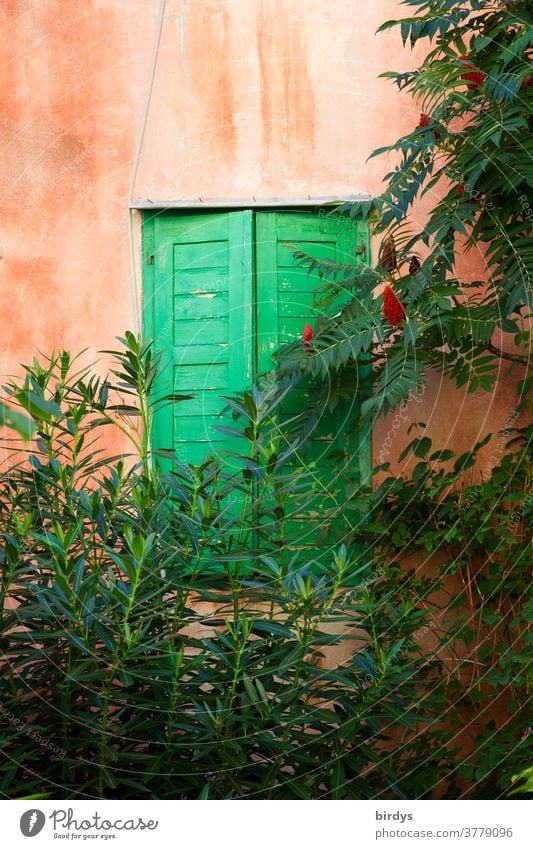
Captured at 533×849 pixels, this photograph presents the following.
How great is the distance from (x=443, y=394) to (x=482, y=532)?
69cm

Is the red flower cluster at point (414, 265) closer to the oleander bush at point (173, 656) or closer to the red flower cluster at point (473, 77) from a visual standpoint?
the red flower cluster at point (473, 77)

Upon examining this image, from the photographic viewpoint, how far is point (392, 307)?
390cm

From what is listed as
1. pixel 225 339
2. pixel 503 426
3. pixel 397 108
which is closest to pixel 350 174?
pixel 397 108

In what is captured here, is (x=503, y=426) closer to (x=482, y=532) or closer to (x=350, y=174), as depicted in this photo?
(x=482, y=532)

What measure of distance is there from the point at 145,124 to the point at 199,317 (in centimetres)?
91

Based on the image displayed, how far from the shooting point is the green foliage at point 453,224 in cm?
373

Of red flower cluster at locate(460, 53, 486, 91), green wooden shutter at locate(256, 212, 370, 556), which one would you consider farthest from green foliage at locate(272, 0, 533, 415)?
green wooden shutter at locate(256, 212, 370, 556)

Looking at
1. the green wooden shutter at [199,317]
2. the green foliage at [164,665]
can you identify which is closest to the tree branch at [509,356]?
the green wooden shutter at [199,317]

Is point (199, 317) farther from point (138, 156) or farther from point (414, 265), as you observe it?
point (414, 265)

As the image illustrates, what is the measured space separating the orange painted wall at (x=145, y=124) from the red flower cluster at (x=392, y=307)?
785 mm

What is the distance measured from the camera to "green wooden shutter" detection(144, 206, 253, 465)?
4414 millimetres

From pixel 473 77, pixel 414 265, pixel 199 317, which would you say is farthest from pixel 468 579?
pixel 473 77

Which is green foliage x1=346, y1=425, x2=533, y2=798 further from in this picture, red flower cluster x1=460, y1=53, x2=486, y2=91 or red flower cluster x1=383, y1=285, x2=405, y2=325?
red flower cluster x1=460, y1=53, x2=486, y2=91

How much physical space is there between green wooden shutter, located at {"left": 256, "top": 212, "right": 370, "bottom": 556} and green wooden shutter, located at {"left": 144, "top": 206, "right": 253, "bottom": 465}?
0.08 meters
